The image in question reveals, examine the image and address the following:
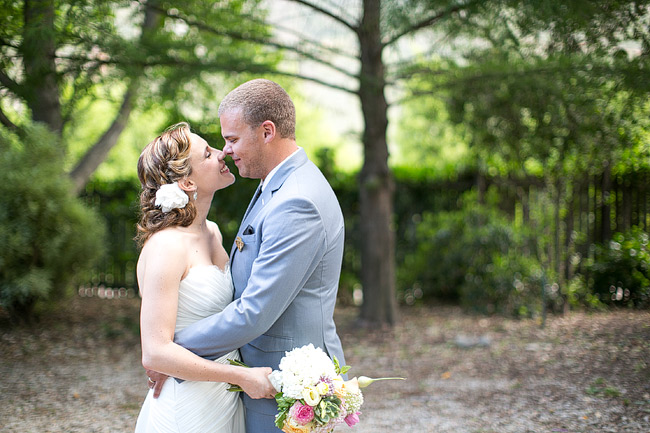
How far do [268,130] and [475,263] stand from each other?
21.3 feet

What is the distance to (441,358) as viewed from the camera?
19.8 ft

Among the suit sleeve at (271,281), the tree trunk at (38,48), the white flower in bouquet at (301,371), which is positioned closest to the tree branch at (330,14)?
the tree trunk at (38,48)


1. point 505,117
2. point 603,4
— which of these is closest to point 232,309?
point 603,4

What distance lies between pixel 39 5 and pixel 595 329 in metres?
6.00

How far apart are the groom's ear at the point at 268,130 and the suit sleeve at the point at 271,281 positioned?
1.01 feet

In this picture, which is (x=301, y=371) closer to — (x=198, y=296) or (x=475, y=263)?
(x=198, y=296)

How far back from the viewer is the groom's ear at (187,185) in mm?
2246

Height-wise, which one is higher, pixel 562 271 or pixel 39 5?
pixel 39 5

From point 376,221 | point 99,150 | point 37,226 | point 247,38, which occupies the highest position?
point 247,38

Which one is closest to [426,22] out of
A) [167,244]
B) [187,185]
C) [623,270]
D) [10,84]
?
[623,270]

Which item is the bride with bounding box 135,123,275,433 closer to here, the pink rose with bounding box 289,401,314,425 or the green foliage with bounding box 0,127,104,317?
the pink rose with bounding box 289,401,314,425

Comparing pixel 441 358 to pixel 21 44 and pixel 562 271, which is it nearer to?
pixel 562 271

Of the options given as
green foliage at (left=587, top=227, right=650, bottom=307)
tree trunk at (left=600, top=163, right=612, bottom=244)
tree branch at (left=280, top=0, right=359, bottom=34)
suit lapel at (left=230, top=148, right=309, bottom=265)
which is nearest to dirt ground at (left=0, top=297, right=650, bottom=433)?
green foliage at (left=587, top=227, right=650, bottom=307)

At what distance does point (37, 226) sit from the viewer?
6469 mm
